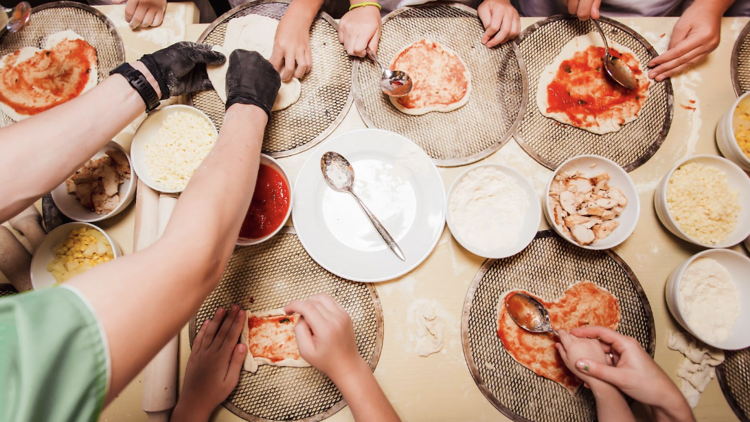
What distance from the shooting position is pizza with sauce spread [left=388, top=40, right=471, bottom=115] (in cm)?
169

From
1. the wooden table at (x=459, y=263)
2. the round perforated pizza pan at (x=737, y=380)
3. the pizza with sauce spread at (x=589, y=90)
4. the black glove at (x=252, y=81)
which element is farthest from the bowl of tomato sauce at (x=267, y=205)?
the round perforated pizza pan at (x=737, y=380)

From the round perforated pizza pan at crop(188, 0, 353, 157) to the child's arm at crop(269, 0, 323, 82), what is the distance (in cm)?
7

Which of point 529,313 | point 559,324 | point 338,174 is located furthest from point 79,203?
point 559,324

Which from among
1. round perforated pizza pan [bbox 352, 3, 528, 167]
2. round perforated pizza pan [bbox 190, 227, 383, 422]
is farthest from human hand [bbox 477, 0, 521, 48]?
round perforated pizza pan [bbox 190, 227, 383, 422]

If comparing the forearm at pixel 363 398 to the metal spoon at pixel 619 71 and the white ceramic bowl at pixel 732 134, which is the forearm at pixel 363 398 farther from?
the white ceramic bowl at pixel 732 134

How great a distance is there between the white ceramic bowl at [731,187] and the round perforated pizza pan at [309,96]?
149cm

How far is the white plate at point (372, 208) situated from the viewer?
4.99 ft

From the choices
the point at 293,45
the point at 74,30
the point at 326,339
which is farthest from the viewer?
the point at 74,30

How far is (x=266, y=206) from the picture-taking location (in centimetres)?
150

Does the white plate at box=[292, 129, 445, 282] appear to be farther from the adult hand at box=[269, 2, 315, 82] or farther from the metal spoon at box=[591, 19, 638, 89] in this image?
the metal spoon at box=[591, 19, 638, 89]

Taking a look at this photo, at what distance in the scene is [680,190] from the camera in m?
1.55

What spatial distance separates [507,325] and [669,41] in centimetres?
167

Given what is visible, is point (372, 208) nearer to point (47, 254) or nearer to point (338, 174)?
point (338, 174)

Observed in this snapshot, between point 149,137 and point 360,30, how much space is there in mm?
1077
